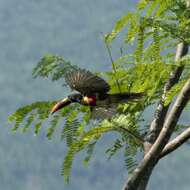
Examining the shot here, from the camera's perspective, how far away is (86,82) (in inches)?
207

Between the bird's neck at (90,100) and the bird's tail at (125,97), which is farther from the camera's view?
the bird's neck at (90,100)

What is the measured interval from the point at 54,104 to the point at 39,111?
20cm

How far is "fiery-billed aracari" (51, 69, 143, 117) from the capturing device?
17.1 feet

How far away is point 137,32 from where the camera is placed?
5.96 m

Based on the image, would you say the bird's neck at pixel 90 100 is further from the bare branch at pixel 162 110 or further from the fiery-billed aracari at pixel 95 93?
the bare branch at pixel 162 110

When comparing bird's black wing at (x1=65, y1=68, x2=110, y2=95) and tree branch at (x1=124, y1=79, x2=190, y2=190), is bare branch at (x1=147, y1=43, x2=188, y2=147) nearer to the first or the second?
tree branch at (x1=124, y1=79, x2=190, y2=190)

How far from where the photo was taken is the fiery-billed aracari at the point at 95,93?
5.22m

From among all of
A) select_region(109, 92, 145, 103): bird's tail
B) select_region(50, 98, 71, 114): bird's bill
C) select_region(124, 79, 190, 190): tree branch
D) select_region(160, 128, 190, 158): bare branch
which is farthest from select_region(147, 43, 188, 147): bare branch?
select_region(50, 98, 71, 114): bird's bill

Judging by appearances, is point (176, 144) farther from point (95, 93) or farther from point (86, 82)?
point (86, 82)

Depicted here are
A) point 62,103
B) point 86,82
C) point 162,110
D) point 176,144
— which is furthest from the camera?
point 162,110

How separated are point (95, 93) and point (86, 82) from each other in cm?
16

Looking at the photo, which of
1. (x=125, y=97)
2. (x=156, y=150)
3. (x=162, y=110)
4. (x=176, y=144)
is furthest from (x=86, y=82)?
(x=162, y=110)

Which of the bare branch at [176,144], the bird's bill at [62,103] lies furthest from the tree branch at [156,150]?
the bird's bill at [62,103]

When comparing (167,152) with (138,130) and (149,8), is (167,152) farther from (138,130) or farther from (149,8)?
(149,8)
